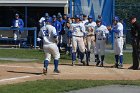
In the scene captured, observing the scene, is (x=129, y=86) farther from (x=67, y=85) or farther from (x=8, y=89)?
(x=8, y=89)

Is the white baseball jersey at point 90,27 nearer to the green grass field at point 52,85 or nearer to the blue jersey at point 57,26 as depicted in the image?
the blue jersey at point 57,26

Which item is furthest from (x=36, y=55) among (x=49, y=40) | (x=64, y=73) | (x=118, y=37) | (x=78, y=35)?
(x=49, y=40)

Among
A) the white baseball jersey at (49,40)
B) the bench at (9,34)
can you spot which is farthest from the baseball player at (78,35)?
the bench at (9,34)

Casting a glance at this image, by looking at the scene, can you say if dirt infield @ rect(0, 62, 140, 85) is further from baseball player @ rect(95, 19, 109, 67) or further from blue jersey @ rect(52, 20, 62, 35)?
blue jersey @ rect(52, 20, 62, 35)

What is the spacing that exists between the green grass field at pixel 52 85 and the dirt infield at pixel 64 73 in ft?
2.80

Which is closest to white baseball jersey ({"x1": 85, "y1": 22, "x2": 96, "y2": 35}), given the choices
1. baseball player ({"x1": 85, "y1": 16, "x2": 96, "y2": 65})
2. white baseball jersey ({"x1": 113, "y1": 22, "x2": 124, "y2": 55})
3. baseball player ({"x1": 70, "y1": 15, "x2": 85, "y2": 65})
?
baseball player ({"x1": 85, "y1": 16, "x2": 96, "y2": 65})

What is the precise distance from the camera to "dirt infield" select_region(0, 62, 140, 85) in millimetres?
14734

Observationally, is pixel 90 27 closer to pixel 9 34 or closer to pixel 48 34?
pixel 48 34

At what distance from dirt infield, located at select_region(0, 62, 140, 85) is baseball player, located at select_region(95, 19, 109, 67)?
0.53 m

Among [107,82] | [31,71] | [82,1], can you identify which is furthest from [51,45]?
[82,1]

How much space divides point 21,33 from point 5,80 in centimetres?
1340

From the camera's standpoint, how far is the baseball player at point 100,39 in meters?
18.4

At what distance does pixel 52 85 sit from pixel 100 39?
5980 millimetres

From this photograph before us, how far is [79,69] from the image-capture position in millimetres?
17188
